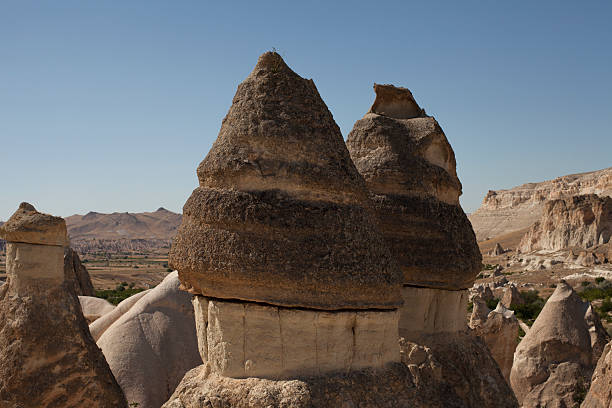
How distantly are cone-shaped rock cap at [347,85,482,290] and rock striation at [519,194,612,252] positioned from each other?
199ft

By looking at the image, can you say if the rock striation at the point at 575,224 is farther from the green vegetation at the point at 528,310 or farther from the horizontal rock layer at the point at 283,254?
the horizontal rock layer at the point at 283,254

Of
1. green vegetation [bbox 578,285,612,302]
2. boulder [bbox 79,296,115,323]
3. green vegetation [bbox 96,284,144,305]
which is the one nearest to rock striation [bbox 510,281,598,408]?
boulder [bbox 79,296,115,323]

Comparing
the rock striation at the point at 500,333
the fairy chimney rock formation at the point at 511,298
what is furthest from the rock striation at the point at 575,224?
the rock striation at the point at 500,333

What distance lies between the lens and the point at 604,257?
2078 inches

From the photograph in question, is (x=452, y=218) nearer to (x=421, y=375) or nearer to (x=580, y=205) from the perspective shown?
(x=421, y=375)

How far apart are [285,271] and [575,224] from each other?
2628 inches

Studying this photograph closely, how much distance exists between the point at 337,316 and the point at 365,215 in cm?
96

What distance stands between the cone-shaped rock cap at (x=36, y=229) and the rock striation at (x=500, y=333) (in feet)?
27.4

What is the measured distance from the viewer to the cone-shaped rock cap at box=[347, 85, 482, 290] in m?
7.60

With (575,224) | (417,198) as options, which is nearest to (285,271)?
(417,198)

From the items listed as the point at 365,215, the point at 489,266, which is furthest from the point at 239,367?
the point at 489,266

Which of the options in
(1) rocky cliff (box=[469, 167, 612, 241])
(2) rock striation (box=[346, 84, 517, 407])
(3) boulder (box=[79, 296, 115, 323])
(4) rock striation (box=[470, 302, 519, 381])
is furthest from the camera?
(1) rocky cliff (box=[469, 167, 612, 241])

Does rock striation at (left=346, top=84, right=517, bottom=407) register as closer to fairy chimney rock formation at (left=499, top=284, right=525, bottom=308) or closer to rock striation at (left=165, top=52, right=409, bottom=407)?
rock striation at (left=165, top=52, right=409, bottom=407)

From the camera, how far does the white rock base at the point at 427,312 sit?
7535 mm
